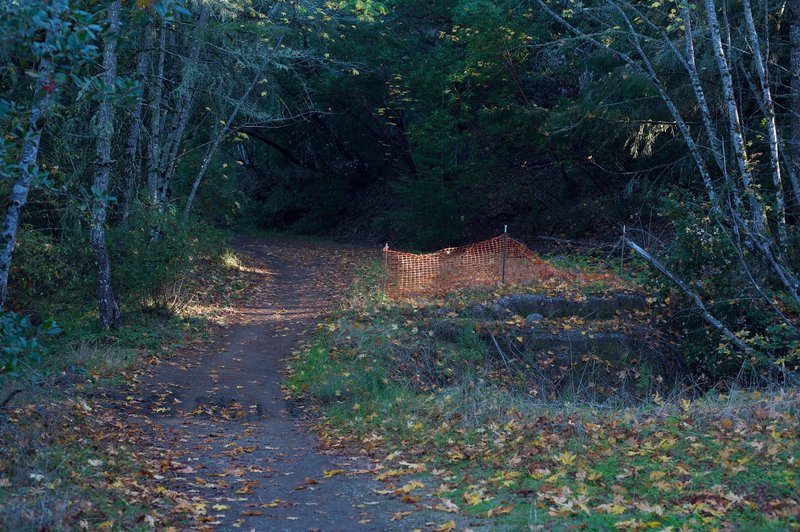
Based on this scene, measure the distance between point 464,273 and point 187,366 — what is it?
663 cm

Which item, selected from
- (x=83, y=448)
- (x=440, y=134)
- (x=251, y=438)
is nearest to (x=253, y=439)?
(x=251, y=438)

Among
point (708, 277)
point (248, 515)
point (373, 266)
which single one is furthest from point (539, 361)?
point (373, 266)

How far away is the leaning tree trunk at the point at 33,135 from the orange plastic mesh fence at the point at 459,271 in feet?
27.8

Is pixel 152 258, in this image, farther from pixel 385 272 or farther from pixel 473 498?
pixel 473 498

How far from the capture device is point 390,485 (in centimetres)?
717

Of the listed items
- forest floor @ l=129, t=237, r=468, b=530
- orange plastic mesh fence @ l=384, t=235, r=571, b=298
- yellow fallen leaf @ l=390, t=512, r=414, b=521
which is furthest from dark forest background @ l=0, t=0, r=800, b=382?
yellow fallen leaf @ l=390, t=512, r=414, b=521

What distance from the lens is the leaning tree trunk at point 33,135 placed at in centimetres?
561

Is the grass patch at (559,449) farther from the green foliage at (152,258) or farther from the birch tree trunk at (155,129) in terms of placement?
the birch tree trunk at (155,129)

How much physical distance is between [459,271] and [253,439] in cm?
870

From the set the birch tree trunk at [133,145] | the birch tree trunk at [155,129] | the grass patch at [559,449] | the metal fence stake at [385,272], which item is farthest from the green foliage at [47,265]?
the metal fence stake at [385,272]

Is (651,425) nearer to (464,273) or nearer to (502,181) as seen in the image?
Answer: (464,273)

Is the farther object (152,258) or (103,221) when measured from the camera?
(152,258)

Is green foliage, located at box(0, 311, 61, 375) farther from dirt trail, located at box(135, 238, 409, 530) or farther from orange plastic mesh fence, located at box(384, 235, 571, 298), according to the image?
orange plastic mesh fence, located at box(384, 235, 571, 298)

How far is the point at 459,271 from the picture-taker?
17.0m
